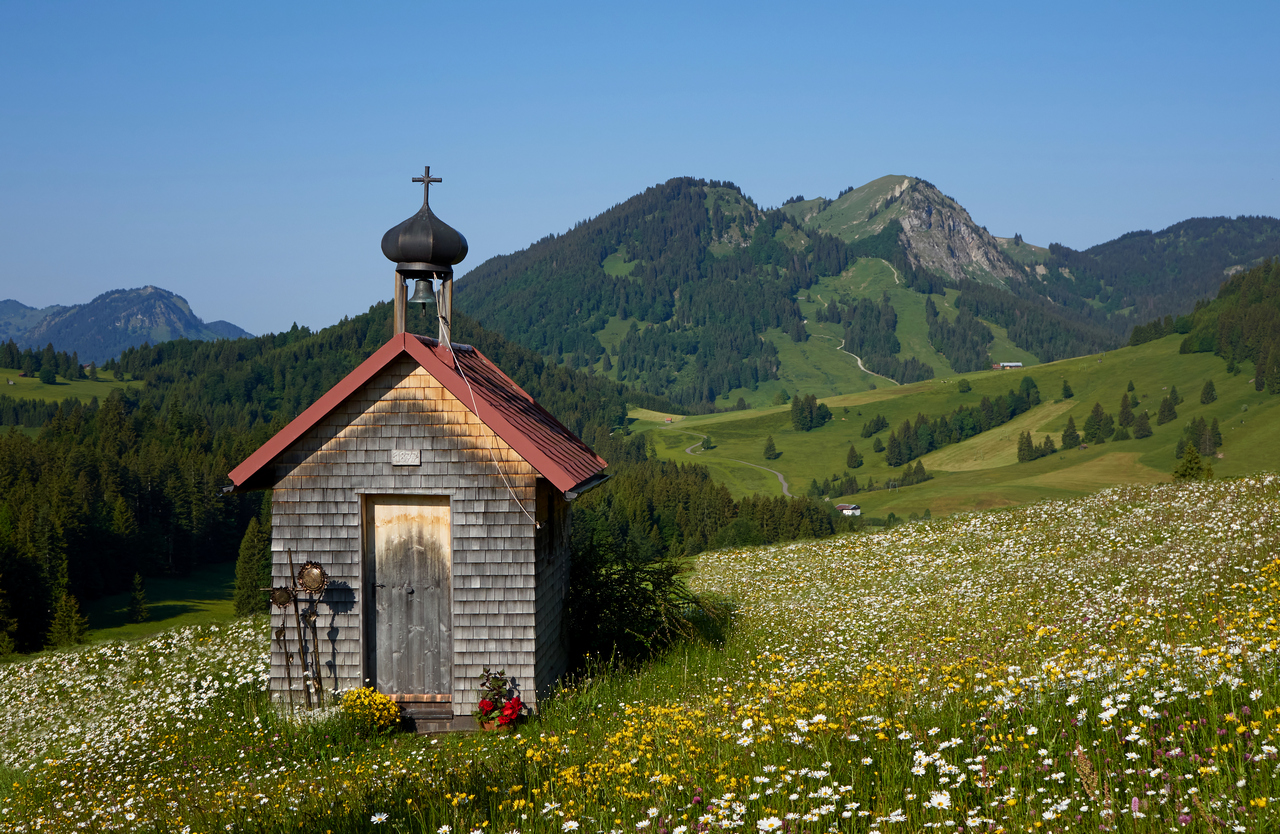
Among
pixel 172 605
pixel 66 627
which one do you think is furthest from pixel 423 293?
pixel 172 605

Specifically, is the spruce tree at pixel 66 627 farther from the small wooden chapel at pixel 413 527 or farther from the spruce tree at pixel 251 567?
the small wooden chapel at pixel 413 527

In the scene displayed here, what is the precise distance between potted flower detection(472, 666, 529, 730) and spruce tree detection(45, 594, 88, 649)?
78.3 m

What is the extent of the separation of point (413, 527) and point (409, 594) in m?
1.09

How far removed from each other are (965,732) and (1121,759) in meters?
1.25

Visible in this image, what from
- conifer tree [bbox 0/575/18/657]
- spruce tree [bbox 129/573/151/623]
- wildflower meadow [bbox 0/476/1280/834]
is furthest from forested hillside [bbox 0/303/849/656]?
wildflower meadow [bbox 0/476/1280/834]


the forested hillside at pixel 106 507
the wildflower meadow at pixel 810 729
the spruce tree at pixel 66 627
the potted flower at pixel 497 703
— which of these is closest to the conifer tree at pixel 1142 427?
the forested hillside at pixel 106 507

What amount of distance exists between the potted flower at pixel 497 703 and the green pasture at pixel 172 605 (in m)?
79.7

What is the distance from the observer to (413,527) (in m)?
14.3

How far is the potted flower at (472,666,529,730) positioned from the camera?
44.1 ft

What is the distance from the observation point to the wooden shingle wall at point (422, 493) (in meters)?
13.9

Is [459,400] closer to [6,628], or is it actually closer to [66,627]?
[6,628]

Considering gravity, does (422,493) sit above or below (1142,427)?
below

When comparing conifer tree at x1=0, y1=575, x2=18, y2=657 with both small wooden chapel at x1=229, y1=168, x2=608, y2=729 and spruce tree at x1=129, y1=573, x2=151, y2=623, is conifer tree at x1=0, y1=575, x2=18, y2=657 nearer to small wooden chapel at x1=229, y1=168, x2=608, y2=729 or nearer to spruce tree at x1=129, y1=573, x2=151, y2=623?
spruce tree at x1=129, y1=573, x2=151, y2=623

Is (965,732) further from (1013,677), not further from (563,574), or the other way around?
(563,574)
